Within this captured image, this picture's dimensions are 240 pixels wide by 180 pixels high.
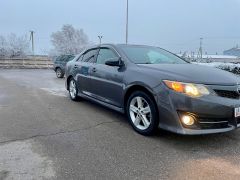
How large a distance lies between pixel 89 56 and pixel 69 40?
57.1 meters

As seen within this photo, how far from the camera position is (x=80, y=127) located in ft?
18.4

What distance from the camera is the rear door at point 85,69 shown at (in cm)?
695

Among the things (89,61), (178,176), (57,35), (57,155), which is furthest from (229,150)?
(57,35)

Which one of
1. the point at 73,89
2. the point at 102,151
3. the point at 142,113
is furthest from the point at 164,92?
the point at 73,89

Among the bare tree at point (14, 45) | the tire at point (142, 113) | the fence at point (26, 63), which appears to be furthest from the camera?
the bare tree at point (14, 45)

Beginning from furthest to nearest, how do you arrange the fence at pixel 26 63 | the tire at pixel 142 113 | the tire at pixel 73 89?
the fence at pixel 26 63 → the tire at pixel 73 89 → the tire at pixel 142 113

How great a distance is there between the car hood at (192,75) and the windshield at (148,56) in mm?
491

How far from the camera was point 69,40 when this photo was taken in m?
62.9

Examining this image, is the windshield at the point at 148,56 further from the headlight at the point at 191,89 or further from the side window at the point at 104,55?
the headlight at the point at 191,89

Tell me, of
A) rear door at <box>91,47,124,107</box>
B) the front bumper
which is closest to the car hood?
the front bumper

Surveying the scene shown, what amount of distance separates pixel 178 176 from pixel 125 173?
2.00 ft

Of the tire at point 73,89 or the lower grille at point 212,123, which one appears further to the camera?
the tire at point 73,89

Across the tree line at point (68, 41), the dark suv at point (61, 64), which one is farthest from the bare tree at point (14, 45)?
the dark suv at point (61, 64)

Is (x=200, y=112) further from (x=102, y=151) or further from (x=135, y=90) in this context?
(x=102, y=151)
